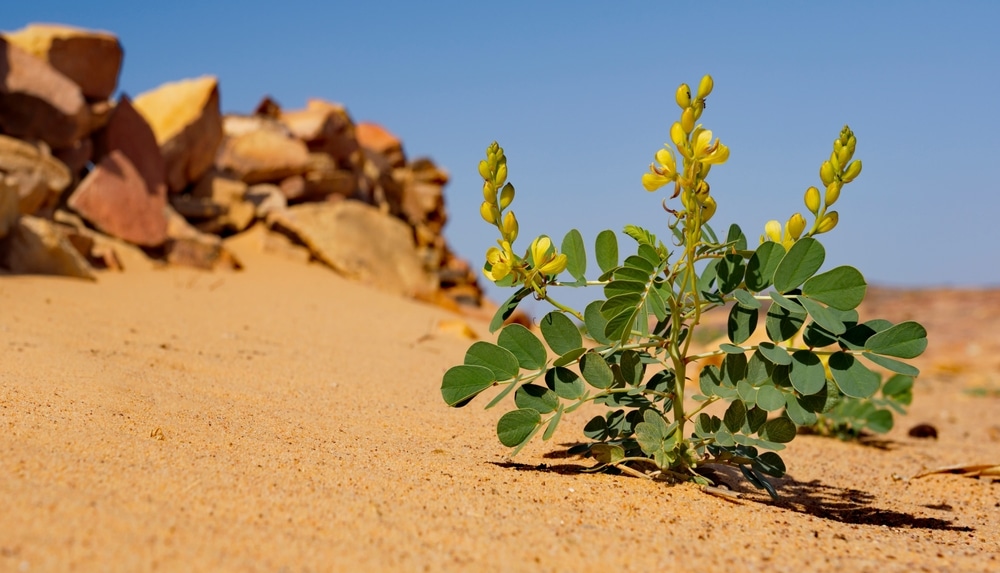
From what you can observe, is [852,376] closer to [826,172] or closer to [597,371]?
[826,172]

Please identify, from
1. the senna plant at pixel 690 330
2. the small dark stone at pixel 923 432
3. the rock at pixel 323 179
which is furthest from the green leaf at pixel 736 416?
the rock at pixel 323 179

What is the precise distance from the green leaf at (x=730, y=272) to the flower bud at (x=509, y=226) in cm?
50

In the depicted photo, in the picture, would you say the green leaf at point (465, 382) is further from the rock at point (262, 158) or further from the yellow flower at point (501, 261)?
the rock at point (262, 158)

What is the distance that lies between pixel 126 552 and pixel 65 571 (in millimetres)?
95

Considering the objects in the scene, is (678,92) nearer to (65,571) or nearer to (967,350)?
(65,571)

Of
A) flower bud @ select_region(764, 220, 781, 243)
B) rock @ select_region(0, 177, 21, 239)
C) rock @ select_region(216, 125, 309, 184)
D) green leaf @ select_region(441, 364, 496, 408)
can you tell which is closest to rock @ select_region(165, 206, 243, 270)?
rock @ select_region(0, 177, 21, 239)

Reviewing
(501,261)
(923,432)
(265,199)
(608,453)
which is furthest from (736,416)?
(265,199)

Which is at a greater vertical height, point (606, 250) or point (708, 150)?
point (708, 150)

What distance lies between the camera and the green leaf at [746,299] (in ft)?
6.52

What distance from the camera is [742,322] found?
211 centimetres

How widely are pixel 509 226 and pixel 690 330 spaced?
0.50 meters

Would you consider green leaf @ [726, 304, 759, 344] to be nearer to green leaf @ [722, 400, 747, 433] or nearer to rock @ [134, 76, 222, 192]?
green leaf @ [722, 400, 747, 433]

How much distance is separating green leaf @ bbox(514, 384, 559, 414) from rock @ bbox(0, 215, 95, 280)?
3.65 meters

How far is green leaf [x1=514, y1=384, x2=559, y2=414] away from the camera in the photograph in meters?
2.26
